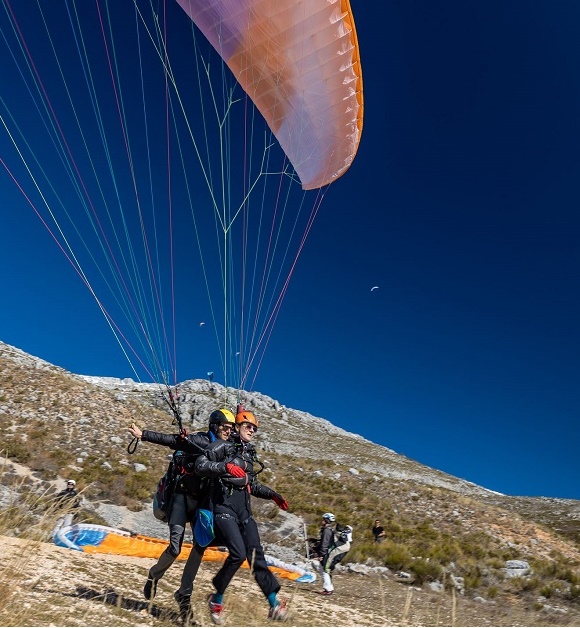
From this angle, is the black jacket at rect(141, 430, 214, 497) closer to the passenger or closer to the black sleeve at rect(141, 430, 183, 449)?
the black sleeve at rect(141, 430, 183, 449)

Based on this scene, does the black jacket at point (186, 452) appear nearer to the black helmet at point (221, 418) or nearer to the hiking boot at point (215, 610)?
the black helmet at point (221, 418)

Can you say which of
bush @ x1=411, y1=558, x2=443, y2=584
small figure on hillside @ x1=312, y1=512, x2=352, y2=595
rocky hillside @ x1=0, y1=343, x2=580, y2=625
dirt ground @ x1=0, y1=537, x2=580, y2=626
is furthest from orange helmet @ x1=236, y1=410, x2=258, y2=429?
bush @ x1=411, y1=558, x2=443, y2=584

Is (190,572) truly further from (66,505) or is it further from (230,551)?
(66,505)

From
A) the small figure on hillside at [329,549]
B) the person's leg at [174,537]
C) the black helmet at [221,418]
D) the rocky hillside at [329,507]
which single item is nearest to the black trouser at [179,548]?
the person's leg at [174,537]

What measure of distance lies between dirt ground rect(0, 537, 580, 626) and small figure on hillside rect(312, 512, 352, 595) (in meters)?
0.32

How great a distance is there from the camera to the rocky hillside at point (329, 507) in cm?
1238

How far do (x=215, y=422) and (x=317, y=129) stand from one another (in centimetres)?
727

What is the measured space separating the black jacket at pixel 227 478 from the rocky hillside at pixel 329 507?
176 cm

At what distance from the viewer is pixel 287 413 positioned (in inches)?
2778

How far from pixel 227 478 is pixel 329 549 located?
5588 mm

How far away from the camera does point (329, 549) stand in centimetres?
956

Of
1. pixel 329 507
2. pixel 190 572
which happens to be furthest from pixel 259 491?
pixel 329 507

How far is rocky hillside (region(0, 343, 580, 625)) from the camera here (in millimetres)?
12383

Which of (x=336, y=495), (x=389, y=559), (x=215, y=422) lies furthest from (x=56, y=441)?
(x=215, y=422)
